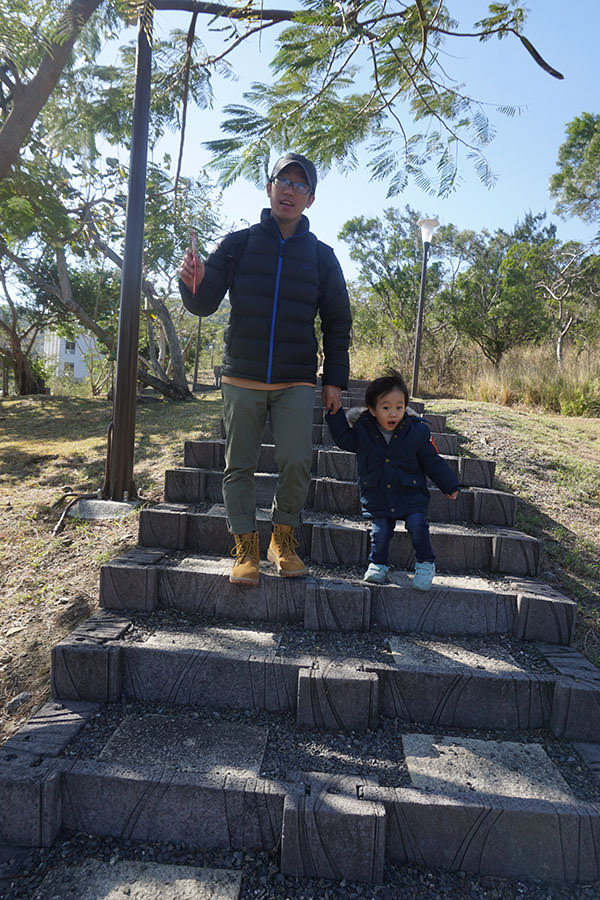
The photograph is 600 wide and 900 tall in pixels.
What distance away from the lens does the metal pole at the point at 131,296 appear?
144 inches

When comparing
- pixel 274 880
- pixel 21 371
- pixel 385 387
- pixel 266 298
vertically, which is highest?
pixel 21 371

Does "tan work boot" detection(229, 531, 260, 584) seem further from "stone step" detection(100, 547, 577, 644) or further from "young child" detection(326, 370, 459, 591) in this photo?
"young child" detection(326, 370, 459, 591)

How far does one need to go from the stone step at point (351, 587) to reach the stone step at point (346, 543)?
1.11 ft

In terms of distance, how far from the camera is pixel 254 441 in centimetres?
254

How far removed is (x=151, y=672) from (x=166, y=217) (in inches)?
204

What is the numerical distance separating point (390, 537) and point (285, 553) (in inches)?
20.9

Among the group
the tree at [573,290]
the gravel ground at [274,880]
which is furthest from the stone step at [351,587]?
the tree at [573,290]

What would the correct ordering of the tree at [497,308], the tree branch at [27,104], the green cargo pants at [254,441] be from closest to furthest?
1. the green cargo pants at [254,441]
2. the tree branch at [27,104]
3. the tree at [497,308]

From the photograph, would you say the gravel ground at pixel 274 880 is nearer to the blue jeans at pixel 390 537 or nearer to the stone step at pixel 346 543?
the blue jeans at pixel 390 537

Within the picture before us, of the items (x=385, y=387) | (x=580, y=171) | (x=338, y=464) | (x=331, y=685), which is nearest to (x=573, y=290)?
(x=580, y=171)

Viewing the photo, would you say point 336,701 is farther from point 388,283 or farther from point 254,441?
point 388,283

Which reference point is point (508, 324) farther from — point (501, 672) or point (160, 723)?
point (160, 723)

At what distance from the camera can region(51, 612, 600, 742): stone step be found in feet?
6.47

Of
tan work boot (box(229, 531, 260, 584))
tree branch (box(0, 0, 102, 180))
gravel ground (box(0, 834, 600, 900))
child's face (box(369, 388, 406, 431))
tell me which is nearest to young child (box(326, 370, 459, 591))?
child's face (box(369, 388, 406, 431))
